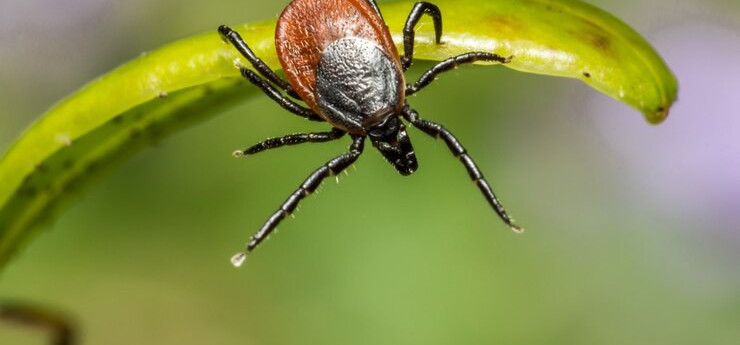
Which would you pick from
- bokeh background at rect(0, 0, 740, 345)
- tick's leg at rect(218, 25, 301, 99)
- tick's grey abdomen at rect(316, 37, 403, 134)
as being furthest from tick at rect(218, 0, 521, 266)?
bokeh background at rect(0, 0, 740, 345)

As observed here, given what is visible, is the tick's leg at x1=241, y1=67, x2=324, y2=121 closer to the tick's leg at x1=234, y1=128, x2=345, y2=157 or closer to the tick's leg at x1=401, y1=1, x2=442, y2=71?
the tick's leg at x1=234, y1=128, x2=345, y2=157

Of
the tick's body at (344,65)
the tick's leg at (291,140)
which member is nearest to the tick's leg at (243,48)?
the tick's body at (344,65)

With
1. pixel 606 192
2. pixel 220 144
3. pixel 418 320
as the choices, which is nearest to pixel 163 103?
pixel 418 320

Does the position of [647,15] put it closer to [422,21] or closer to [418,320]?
[418,320]

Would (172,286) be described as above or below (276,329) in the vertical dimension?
above

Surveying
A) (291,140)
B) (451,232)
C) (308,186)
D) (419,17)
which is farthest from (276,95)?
(451,232)

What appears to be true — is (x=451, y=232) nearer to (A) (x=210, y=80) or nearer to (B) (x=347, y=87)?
(B) (x=347, y=87)

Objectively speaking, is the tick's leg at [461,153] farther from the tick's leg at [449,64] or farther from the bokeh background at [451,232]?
the bokeh background at [451,232]
